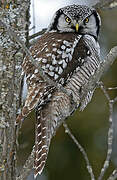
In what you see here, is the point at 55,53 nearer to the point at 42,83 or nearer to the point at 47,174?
the point at 42,83

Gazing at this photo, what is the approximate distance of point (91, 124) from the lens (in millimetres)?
7629

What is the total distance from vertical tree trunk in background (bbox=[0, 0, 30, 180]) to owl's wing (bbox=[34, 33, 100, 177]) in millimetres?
199

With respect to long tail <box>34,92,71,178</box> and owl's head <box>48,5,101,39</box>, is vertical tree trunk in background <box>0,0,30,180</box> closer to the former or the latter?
long tail <box>34,92,71,178</box>

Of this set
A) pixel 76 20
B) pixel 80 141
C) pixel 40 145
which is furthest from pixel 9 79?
pixel 80 141

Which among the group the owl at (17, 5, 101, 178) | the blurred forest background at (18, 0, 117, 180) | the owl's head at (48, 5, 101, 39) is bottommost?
the blurred forest background at (18, 0, 117, 180)

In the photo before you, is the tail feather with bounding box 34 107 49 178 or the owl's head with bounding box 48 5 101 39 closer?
the tail feather with bounding box 34 107 49 178

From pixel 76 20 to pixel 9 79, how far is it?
1.07 m

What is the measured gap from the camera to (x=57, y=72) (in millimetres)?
3785

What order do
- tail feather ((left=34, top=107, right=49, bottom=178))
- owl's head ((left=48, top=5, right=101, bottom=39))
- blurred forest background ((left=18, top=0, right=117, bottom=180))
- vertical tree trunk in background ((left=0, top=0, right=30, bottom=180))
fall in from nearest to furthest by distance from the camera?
tail feather ((left=34, top=107, right=49, bottom=178)) < vertical tree trunk in background ((left=0, top=0, right=30, bottom=180)) < owl's head ((left=48, top=5, right=101, bottom=39)) < blurred forest background ((left=18, top=0, right=117, bottom=180))

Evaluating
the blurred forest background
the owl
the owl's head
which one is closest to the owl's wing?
the owl

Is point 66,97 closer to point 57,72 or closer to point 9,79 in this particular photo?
point 57,72

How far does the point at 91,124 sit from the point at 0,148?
421 centimetres

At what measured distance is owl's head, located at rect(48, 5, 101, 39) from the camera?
441 centimetres

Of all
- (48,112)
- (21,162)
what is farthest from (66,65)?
(21,162)
